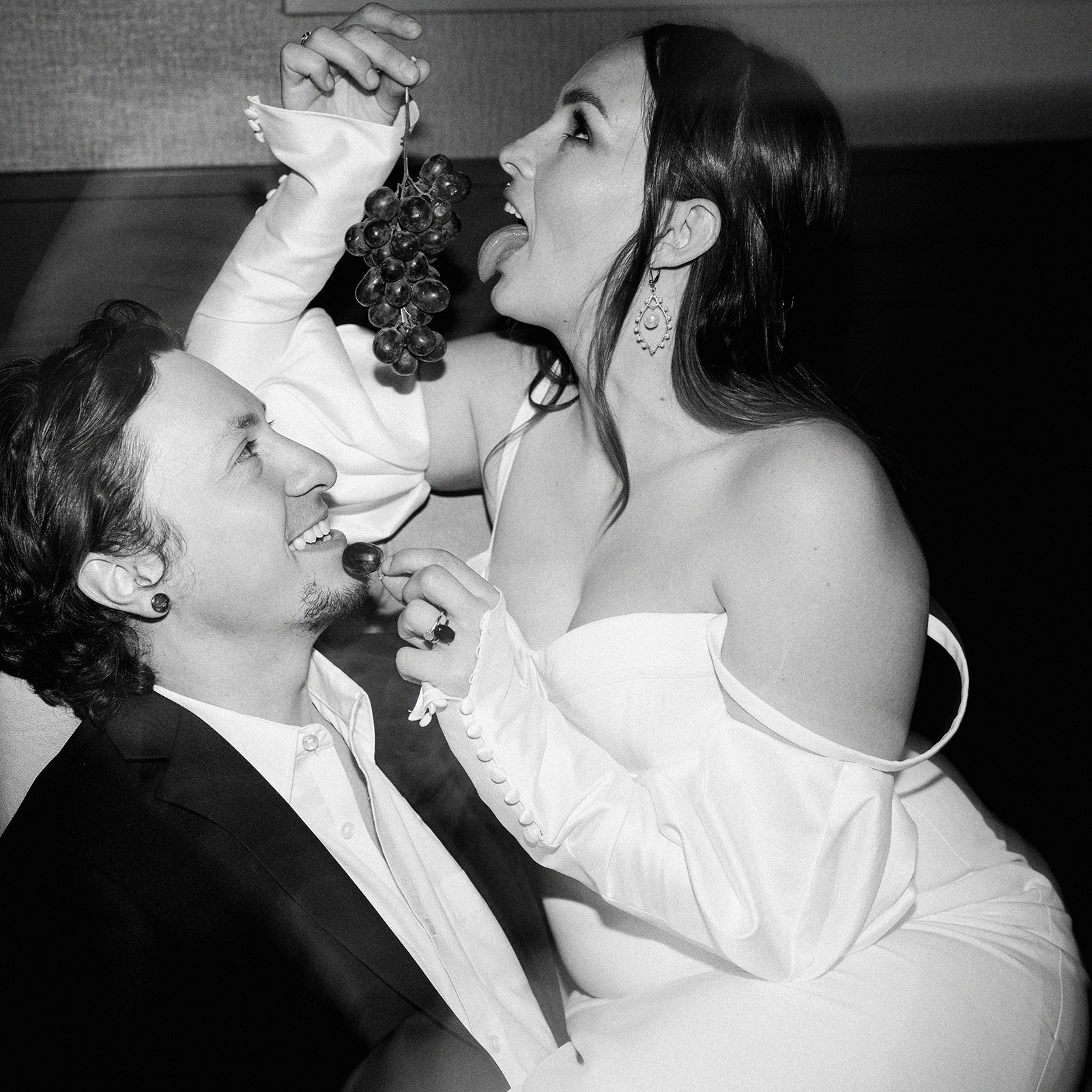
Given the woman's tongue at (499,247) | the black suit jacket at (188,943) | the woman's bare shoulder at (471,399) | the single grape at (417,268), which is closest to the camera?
the black suit jacket at (188,943)

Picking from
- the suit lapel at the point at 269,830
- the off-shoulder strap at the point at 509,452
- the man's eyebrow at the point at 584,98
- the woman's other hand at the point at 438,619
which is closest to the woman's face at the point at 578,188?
the man's eyebrow at the point at 584,98

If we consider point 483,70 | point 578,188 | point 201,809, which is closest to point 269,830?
point 201,809

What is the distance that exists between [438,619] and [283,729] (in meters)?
0.26

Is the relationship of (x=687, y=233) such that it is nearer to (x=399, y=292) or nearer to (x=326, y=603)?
(x=399, y=292)

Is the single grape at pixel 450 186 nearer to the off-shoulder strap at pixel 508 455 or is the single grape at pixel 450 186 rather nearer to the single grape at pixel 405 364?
the single grape at pixel 405 364

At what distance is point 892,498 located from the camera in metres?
1.00

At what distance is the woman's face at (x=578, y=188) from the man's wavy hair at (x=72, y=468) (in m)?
0.38

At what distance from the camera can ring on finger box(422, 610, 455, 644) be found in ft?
3.02

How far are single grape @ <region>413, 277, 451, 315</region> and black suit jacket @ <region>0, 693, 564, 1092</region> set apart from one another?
1.55 feet

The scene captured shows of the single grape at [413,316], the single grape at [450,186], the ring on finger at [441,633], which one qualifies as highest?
the single grape at [450,186]

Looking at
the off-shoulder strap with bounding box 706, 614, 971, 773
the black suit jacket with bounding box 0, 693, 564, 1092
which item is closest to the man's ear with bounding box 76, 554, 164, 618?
the black suit jacket with bounding box 0, 693, 564, 1092

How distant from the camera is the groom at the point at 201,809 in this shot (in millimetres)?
889

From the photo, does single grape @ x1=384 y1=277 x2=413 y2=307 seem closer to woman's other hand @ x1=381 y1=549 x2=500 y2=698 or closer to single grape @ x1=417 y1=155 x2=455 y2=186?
single grape @ x1=417 y1=155 x2=455 y2=186

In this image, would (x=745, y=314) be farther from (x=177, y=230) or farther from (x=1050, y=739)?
(x=1050, y=739)
